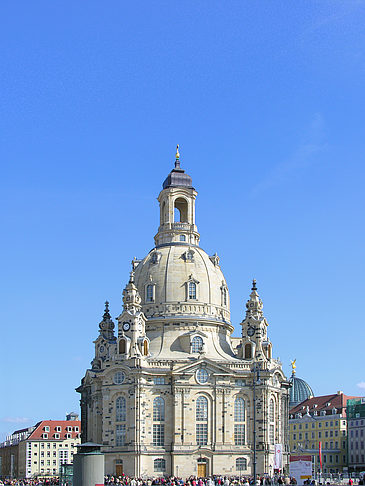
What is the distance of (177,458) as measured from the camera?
9675 centimetres

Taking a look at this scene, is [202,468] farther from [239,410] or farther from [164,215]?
[164,215]

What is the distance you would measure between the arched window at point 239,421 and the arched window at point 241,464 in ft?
6.41

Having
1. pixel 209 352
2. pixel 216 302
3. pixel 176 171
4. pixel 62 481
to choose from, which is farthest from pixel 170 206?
pixel 62 481

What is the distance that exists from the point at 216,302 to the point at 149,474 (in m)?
24.2

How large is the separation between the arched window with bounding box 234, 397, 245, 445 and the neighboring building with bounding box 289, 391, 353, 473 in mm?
38039

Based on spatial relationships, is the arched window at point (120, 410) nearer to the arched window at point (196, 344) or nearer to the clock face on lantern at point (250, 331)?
the arched window at point (196, 344)

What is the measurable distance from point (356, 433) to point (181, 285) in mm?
50423

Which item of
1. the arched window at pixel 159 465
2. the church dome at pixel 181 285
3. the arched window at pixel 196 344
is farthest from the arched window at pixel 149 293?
the arched window at pixel 159 465

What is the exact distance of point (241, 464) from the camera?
98500 millimetres

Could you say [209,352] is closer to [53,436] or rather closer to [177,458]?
[177,458]

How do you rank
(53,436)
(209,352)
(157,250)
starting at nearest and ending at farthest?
(209,352) → (157,250) → (53,436)

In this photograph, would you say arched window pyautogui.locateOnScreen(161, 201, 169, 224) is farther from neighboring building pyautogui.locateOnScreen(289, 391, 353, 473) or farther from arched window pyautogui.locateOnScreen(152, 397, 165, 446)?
neighboring building pyautogui.locateOnScreen(289, 391, 353, 473)

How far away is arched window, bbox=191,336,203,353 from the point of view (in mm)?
102562

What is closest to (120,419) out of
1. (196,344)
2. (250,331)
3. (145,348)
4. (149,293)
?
(145,348)
